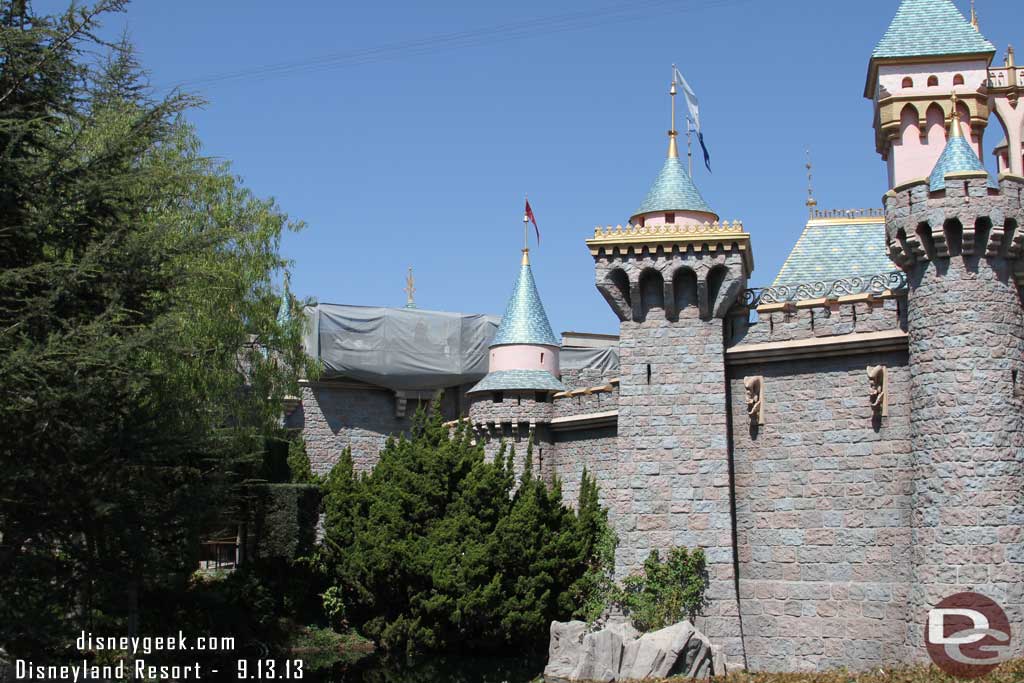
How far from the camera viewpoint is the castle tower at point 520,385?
21594 mm

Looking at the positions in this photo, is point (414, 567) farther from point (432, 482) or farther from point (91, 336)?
point (91, 336)

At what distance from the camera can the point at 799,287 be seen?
17.4 metres

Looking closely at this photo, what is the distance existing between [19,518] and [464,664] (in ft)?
28.6

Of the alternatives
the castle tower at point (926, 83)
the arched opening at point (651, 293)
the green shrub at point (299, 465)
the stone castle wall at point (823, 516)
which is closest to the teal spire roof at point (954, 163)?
the stone castle wall at point (823, 516)

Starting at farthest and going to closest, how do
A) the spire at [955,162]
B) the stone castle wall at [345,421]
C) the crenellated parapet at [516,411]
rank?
1. the stone castle wall at [345,421]
2. the crenellated parapet at [516,411]
3. the spire at [955,162]

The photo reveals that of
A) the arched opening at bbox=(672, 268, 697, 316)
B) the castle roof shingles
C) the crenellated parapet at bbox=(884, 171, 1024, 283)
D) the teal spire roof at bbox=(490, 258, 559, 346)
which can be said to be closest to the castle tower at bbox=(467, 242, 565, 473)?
the teal spire roof at bbox=(490, 258, 559, 346)

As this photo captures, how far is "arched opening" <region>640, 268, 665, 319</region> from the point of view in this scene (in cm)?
1803

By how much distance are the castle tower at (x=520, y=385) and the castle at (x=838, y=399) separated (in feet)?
0.18

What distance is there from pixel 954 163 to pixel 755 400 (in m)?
4.35

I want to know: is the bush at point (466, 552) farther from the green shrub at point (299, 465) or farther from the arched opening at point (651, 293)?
the green shrub at point (299, 465)

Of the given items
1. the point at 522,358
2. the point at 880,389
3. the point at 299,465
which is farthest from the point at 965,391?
the point at 299,465

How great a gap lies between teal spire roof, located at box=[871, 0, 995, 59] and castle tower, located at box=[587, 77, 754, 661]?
4.69 metres

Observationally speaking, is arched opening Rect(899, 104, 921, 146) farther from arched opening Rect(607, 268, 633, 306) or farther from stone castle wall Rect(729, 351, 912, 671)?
arched opening Rect(607, 268, 633, 306)

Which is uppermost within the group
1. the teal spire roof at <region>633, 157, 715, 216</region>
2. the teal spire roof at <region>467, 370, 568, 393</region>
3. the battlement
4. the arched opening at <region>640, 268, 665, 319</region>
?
the teal spire roof at <region>633, 157, 715, 216</region>
